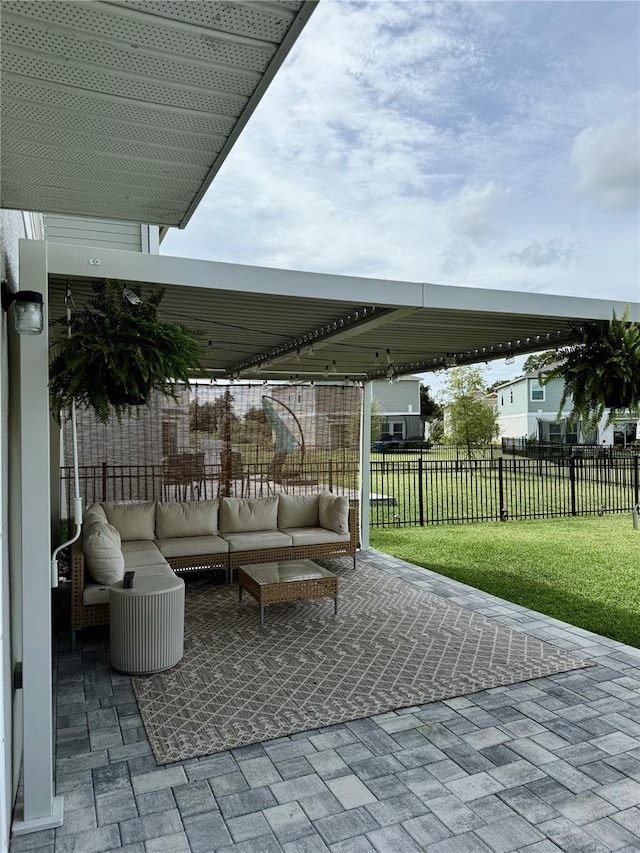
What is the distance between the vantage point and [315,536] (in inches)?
297

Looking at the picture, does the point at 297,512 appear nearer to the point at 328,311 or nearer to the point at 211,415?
the point at 211,415

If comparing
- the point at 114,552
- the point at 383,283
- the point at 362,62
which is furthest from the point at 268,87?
the point at 362,62

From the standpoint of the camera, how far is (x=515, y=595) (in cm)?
638

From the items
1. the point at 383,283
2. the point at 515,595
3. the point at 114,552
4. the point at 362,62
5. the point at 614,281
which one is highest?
the point at 362,62

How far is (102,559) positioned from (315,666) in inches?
76.0

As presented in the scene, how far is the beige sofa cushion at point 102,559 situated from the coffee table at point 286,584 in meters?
1.19

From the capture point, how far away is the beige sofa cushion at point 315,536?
747 centimetres

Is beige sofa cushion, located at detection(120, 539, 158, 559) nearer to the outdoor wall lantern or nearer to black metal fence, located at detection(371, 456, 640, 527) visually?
the outdoor wall lantern

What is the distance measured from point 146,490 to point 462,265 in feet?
70.2

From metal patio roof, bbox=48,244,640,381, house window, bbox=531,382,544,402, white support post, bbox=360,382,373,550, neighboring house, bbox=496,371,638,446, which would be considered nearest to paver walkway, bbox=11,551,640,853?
metal patio roof, bbox=48,244,640,381

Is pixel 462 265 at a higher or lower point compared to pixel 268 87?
higher

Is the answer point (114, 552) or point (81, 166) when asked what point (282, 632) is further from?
point (81, 166)

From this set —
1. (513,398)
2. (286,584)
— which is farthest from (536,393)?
(286,584)

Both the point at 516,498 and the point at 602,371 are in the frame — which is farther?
the point at 516,498
